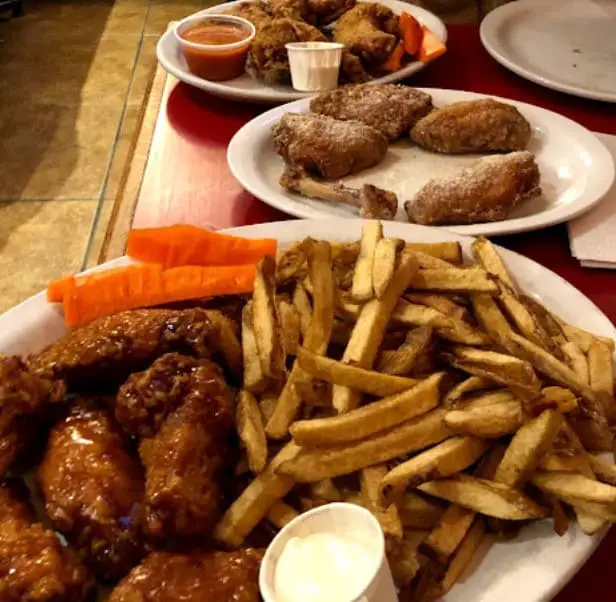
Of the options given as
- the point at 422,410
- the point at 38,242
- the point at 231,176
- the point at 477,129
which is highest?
the point at 422,410

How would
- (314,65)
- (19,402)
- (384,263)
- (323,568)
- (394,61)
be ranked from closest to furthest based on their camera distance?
(323,568) → (19,402) → (384,263) → (314,65) → (394,61)

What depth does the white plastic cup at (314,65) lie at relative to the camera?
271cm

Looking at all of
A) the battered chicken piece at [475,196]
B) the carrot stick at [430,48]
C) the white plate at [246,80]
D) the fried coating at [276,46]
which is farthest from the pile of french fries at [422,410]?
the carrot stick at [430,48]

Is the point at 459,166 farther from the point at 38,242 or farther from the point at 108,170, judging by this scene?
the point at 108,170

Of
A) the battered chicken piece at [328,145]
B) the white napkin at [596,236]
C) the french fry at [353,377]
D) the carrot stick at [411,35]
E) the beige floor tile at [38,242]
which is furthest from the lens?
the beige floor tile at [38,242]

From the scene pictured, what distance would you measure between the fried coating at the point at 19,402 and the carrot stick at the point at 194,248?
0.46m

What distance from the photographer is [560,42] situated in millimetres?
3164

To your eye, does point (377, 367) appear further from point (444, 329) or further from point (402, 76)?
point (402, 76)

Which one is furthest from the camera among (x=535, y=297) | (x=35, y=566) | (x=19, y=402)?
(x=535, y=297)

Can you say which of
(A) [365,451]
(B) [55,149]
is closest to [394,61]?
(A) [365,451]

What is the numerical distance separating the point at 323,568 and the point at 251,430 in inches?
14.2

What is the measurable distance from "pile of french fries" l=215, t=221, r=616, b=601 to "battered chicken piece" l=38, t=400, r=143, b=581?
148 mm

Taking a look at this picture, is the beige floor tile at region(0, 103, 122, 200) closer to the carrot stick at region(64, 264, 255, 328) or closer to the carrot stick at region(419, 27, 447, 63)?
the carrot stick at region(419, 27, 447, 63)

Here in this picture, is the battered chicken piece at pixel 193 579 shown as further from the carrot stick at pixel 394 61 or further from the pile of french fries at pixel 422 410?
the carrot stick at pixel 394 61
